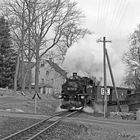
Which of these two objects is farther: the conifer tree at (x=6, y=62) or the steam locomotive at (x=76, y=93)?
the conifer tree at (x=6, y=62)

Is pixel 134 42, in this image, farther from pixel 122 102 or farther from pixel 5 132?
pixel 5 132

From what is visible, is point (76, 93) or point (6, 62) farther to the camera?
point (6, 62)

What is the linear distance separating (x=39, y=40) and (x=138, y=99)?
726 inches

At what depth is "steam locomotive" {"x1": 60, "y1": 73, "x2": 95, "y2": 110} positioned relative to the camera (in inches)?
1282

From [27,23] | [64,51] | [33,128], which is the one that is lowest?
[33,128]

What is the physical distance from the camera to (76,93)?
32.7 metres

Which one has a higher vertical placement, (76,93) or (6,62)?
(6,62)

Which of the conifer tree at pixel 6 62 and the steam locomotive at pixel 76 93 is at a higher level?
the conifer tree at pixel 6 62

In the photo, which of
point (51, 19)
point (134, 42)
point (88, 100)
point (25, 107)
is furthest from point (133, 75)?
point (25, 107)

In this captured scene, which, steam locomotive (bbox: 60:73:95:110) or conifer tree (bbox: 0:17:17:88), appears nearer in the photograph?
steam locomotive (bbox: 60:73:95:110)

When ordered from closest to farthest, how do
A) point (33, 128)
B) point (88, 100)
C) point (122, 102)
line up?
point (33, 128)
point (88, 100)
point (122, 102)

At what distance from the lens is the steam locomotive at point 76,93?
107 feet

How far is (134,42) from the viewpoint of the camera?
5762 cm

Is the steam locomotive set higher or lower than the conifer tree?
lower
